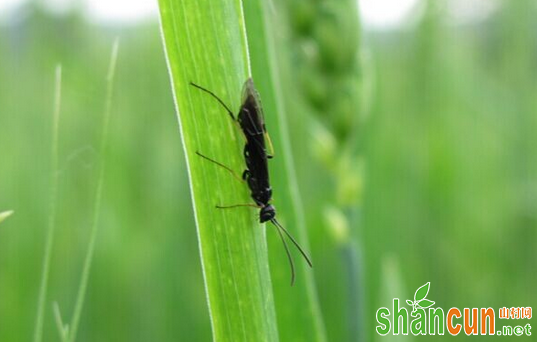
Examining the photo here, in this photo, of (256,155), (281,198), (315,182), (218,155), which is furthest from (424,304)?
(218,155)

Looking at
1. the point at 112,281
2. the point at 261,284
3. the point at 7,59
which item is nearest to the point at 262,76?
the point at 261,284

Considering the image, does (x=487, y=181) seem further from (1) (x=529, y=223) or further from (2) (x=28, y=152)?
(2) (x=28, y=152)

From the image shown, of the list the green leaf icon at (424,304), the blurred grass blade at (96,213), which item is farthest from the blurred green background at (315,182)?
the blurred grass blade at (96,213)

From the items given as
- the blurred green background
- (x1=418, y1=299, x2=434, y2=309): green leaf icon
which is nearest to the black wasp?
the blurred green background

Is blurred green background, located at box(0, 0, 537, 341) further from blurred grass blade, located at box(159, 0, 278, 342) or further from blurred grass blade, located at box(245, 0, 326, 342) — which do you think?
blurred grass blade, located at box(159, 0, 278, 342)

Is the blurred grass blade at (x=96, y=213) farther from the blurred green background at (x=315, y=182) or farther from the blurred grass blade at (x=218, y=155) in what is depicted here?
the blurred green background at (x=315, y=182)
